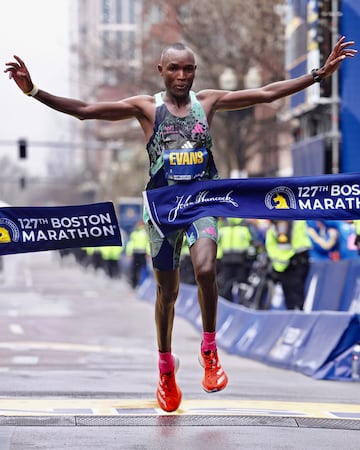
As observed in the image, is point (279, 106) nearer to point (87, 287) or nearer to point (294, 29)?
point (294, 29)

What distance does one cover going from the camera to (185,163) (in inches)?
329

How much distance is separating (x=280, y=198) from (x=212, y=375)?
→ 1238 millimetres

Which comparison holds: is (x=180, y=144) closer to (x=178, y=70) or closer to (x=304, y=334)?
(x=178, y=70)

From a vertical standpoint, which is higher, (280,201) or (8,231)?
(280,201)

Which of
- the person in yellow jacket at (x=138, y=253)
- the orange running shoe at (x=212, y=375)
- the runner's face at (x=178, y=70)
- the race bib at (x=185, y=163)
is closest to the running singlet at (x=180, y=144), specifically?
the race bib at (x=185, y=163)

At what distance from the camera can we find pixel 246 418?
26.2 feet

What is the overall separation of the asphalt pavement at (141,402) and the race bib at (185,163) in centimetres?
145

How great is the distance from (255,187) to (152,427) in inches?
72.2

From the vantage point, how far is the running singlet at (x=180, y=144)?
8305 millimetres

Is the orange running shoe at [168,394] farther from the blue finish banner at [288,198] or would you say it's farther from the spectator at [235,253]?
the spectator at [235,253]

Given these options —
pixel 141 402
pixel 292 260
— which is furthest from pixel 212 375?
pixel 292 260

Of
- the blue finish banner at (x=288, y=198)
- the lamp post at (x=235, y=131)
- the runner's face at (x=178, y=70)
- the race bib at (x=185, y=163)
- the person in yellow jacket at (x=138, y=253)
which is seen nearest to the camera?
the runner's face at (x=178, y=70)

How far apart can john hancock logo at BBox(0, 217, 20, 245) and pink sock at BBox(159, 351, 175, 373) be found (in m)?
1.25

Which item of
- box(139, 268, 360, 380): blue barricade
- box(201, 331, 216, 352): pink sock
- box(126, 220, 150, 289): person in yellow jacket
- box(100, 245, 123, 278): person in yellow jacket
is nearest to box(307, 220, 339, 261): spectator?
box(139, 268, 360, 380): blue barricade
